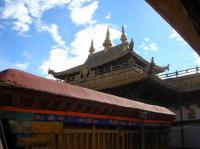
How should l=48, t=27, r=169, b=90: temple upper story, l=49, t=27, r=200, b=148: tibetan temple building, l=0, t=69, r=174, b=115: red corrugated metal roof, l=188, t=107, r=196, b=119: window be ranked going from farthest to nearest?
1. l=48, t=27, r=169, b=90: temple upper story
2. l=188, t=107, r=196, b=119: window
3. l=49, t=27, r=200, b=148: tibetan temple building
4. l=0, t=69, r=174, b=115: red corrugated metal roof

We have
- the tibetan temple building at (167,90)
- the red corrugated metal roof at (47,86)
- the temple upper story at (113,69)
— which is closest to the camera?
the red corrugated metal roof at (47,86)

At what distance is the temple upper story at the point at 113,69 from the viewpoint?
71.9 feet

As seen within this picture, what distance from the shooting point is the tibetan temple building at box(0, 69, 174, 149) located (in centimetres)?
567

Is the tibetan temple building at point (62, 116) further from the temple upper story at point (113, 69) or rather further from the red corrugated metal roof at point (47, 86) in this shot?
the temple upper story at point (113, 69)

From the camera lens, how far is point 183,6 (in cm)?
173

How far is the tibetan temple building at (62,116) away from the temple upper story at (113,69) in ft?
32.3

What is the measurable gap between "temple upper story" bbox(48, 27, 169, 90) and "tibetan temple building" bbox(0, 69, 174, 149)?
9.85m

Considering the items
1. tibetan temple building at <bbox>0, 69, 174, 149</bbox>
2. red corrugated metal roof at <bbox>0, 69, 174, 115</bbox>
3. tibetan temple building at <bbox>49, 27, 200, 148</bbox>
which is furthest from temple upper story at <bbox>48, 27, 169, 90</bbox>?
red corrugated metal roof at <bbox>0, 69, 174, 115</bbox>

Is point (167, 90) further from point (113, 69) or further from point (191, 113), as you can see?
point (113, 69)

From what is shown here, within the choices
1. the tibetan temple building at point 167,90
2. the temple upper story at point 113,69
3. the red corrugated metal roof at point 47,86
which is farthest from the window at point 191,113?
the red corrugated metal roof at point 47,86

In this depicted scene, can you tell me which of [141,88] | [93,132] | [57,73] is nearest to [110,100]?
[93,132]

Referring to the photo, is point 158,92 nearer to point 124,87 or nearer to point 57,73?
point 124,87

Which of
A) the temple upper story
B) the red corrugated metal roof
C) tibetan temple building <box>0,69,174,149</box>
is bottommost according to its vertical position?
tibetan temple building <box>0,69,174,149</box>

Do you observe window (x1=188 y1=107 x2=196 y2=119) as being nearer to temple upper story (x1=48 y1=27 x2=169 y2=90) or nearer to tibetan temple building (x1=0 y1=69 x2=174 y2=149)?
temple upper story (x1=48 y1=27 x2=169 y2=90)
